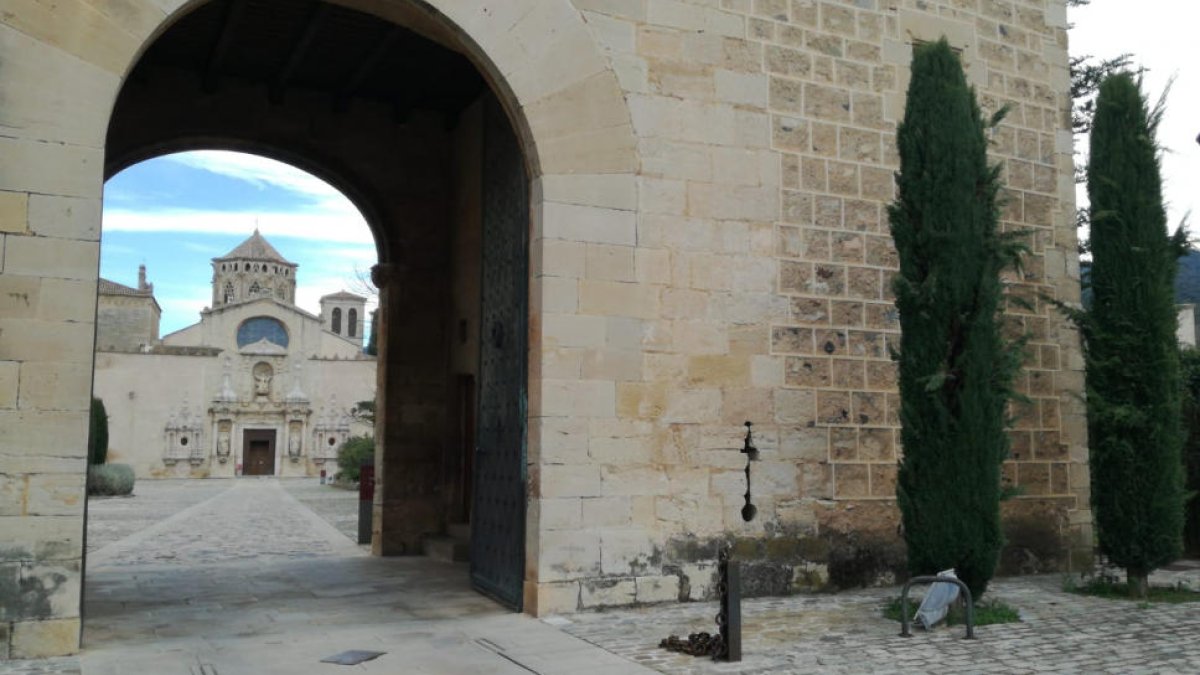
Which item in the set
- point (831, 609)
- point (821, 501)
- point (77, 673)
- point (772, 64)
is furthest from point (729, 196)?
point (77, 673)

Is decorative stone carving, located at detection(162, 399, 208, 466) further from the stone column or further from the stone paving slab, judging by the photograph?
the stone column

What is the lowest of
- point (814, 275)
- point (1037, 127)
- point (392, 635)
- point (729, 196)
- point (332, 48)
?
point (392, 635)

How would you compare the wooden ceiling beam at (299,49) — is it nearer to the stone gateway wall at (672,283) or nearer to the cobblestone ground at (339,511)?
the stone gateway wall at (672,283)

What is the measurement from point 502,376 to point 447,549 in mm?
3074

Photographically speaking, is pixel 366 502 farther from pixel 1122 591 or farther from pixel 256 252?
pixel 256 252

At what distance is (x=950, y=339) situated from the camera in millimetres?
6281

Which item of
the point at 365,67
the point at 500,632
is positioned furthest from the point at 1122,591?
the point at 365,67

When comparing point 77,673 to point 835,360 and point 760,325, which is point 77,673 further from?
point 835,360

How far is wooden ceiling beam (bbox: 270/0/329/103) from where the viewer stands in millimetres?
8027

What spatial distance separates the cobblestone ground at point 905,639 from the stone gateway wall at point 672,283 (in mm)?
467

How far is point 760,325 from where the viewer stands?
7.07 m

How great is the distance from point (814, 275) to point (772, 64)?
1654 millimetres

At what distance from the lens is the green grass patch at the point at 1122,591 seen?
7.02m

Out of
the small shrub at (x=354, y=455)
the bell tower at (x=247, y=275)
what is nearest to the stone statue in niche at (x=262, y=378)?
the bell tower at (x=247, y=275)
